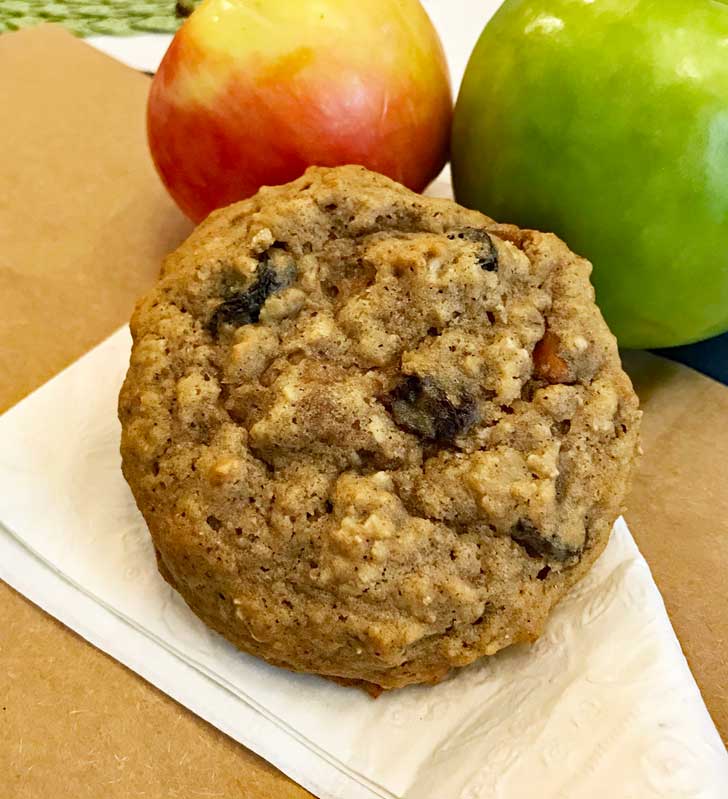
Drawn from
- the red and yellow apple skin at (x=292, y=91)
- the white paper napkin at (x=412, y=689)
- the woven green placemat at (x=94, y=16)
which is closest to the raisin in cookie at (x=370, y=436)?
the white paper napkin at (x=412, y=689)

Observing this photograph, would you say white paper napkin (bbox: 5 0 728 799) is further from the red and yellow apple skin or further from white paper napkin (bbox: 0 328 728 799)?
the red and yellow apple skin

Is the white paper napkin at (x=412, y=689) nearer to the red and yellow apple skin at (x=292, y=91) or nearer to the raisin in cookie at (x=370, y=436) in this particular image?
the raisin in cookie at (x=370, y=436)

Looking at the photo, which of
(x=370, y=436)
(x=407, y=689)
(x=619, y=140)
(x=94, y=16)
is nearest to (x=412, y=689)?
(x=407, y=689)

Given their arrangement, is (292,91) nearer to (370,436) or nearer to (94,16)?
(370,436)

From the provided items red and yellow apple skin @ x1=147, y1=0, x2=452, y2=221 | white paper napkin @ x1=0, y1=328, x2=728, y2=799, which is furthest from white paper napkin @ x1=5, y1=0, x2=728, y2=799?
red and yellow apple skin @ x1=147, y1=0, x2=452, y2=221

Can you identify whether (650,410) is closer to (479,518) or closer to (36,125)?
(479,518)
